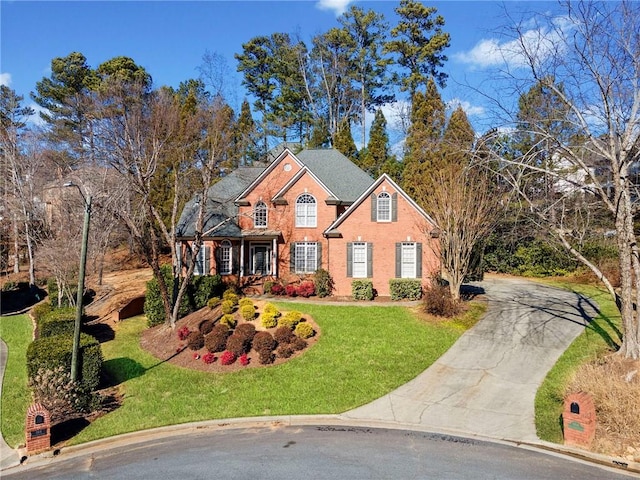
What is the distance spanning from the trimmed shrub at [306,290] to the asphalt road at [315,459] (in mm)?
12393

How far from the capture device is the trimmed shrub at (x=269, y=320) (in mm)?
18484

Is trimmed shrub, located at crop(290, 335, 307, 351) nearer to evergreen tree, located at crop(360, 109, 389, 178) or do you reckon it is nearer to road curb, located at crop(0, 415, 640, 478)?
road curb, located at crop(0, 415, 640, 478)

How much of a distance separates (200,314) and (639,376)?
17132mm

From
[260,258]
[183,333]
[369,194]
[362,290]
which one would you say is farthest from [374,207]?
[183,333]

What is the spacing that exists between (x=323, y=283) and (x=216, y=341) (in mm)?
8134

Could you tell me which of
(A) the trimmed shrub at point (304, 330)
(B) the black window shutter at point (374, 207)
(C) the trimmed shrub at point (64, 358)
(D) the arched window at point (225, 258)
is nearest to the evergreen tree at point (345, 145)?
(B) the black window shutter at point (374, 207)

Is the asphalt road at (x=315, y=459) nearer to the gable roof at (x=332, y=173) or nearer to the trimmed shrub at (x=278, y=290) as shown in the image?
the trimmed shrub at (x=278, y=290)

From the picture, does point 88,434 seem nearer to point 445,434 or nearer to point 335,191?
point 445,434

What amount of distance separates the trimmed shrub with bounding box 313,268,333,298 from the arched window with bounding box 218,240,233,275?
5.75 meters

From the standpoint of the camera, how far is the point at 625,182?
41.2 feet

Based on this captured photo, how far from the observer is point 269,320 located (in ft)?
60.7

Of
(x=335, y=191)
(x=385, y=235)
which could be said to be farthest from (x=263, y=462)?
(x=335, y=191)

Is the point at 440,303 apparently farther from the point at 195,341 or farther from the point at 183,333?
the point at 183,333

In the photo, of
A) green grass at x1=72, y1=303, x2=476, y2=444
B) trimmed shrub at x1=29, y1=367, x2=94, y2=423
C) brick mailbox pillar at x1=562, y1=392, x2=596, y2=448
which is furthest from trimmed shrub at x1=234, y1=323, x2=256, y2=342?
brick mailbox pillar at x1=562, y1=392, x2=596, y2=448
